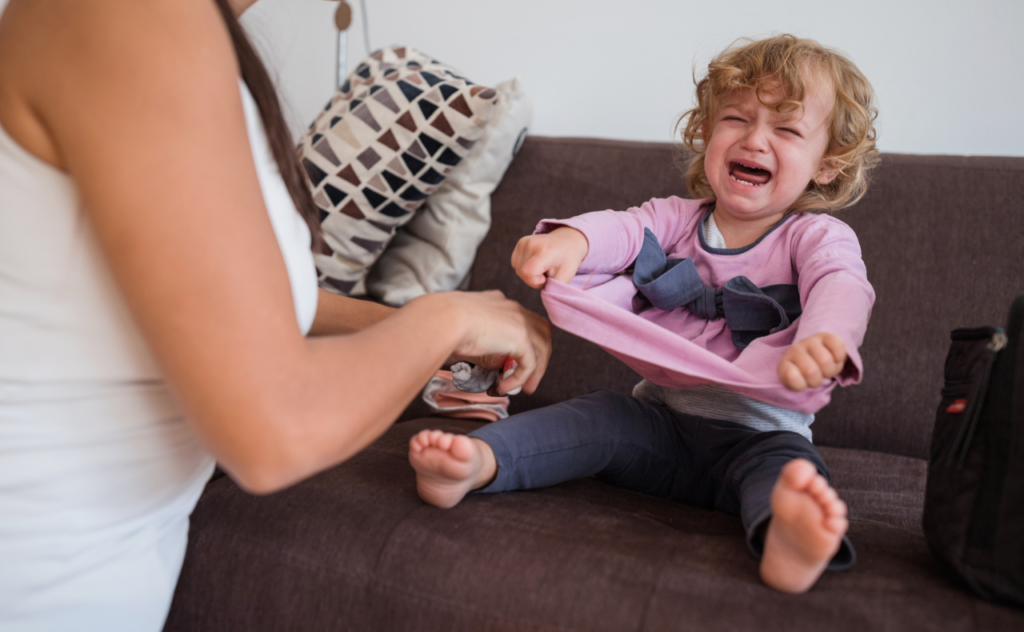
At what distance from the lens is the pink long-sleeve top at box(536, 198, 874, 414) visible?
2.69ft

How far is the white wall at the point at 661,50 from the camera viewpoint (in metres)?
1.59

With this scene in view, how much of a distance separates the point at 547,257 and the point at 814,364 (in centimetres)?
36

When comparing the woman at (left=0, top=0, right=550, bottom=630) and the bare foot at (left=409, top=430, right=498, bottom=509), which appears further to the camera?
the bare foot at (left=409, top=430, right=498, bottom=509)

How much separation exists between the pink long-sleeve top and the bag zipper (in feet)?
0.35

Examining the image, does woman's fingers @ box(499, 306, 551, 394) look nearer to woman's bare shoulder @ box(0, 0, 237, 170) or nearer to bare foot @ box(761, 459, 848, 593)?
bare foot @ box(761, 459, 848, 593)

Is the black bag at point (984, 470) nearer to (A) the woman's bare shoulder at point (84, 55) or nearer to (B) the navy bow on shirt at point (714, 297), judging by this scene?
(B) the navy bow on shirt at point (714, 297)

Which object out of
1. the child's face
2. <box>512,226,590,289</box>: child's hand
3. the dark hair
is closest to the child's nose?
the child's face

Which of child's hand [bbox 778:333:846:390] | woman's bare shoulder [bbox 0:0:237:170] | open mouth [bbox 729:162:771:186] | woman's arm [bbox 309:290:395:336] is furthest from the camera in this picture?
open mouth [bbox 729:162:771:186]

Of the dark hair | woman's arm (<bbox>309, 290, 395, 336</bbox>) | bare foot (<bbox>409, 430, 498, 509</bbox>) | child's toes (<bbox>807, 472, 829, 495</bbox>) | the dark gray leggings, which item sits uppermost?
the dark hair

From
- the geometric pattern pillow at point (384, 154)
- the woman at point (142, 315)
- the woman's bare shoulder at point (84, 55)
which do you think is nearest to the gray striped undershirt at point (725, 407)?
the woman at point (142, 315)

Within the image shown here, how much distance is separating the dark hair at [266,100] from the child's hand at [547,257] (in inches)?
13.1

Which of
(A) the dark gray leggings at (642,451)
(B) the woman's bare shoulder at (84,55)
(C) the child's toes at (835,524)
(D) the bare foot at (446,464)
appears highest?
(B) the woman's bare shoulder at (84,55)

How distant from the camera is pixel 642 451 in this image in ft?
3.28

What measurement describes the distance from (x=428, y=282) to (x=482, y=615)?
0.97m
